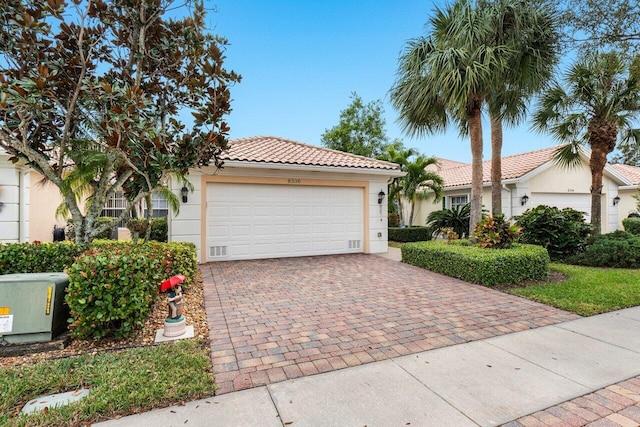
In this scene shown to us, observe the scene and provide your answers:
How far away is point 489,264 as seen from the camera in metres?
6.89

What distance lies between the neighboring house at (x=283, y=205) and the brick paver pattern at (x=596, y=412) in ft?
26.8

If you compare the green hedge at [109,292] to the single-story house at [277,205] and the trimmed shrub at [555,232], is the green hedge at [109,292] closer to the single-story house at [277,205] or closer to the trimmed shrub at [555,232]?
the single-story house at [277,205]

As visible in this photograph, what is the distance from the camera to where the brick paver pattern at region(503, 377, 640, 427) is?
2.54m

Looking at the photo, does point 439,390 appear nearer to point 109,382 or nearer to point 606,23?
point 109,382

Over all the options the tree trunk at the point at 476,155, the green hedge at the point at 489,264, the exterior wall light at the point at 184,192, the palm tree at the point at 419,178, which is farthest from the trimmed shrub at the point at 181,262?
the palm tree at the point at 419,178

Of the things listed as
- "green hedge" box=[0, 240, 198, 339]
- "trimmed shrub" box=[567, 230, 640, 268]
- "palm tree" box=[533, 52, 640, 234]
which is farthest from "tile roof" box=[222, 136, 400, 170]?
"trimmed shrub" box=[567, 230, 640, 268]

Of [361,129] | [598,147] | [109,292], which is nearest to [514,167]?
[598,147]

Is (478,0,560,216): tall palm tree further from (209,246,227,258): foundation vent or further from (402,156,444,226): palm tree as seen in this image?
(209,246,227,258): foundation vent

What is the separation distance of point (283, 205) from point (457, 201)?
10995 millimetres

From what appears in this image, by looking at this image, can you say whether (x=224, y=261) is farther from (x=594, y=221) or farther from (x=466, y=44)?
(x=594, y=221)

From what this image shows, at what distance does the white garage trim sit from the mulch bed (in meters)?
3.97

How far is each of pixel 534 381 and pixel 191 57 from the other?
22.5 ft

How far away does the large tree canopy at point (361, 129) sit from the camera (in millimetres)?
25828

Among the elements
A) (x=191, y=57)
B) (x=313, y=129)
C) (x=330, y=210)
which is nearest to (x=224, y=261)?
(x=330, y=210)
